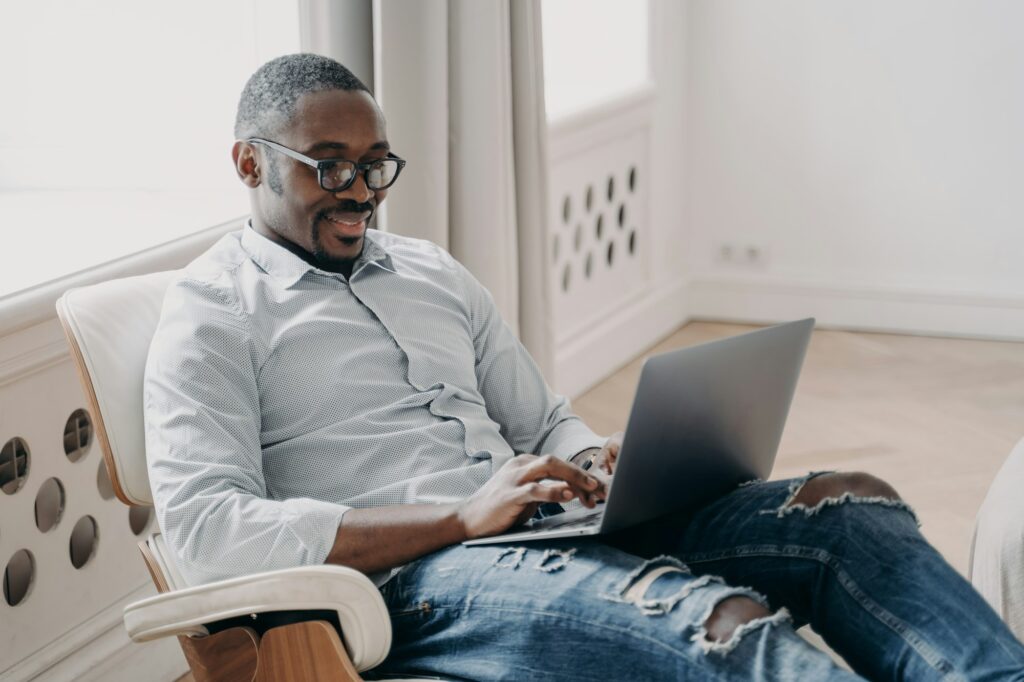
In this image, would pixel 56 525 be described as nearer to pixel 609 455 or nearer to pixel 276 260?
pixel 276 260

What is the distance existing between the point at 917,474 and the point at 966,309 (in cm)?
132

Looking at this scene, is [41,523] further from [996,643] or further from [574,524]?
[996,643]

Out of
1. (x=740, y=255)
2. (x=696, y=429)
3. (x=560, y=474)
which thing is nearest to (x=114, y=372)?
(x=560, y=474)

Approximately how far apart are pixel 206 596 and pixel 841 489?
2.54 ft

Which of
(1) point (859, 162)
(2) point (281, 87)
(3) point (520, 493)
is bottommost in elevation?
(1) point (859, 162)

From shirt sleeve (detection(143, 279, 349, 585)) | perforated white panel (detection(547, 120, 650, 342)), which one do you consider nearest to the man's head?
shirt sleeve (detection(143, 279, 349, 585))

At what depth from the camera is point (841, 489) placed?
160cm

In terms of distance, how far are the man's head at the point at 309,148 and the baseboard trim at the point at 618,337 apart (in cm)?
195

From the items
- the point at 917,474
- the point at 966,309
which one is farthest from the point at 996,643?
the point at 966,309

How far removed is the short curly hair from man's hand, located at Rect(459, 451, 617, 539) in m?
0.60

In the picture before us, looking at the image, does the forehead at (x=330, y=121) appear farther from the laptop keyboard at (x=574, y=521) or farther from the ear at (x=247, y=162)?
the laptop keyboard at (x=574, y=521)

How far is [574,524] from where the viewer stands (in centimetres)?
156

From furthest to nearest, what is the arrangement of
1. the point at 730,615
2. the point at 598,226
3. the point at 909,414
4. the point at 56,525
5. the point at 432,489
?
the point at 598,226 < the point at 909,414 < the point at 56,525 < the point at 432,489 < the point at 730,615

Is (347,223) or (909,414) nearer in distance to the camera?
(347,223)
